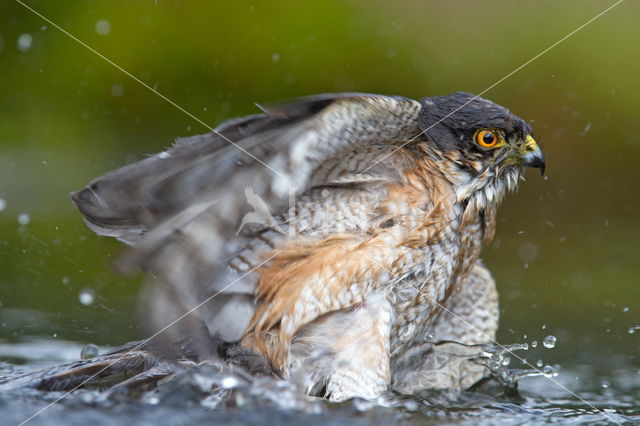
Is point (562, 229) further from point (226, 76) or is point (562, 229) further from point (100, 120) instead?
point (100, 120)

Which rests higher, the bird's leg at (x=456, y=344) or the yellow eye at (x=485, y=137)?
the yellow eye at (x=485, y=137)

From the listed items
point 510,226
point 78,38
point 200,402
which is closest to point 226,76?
point 78,38

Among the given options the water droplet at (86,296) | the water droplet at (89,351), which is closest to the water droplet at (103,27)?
the water droplet at (86,296)

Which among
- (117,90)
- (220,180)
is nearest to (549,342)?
(220,180)

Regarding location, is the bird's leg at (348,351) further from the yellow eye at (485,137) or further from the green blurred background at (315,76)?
the green blurred background at (315,76)

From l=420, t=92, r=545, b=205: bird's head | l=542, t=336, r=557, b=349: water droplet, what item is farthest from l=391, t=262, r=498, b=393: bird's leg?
l=420, t=92, r=545, b=205: bird's head

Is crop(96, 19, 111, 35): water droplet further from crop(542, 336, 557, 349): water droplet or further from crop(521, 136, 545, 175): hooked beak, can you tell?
crop(521, 136, 545, 175): hooked beak
